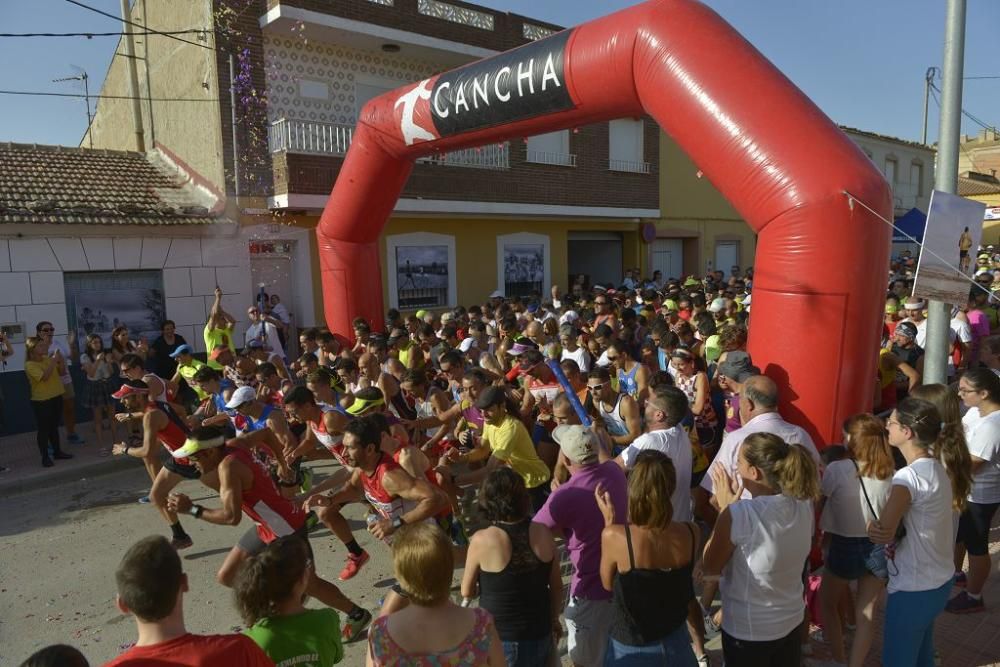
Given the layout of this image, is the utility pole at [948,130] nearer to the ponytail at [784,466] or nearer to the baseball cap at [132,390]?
the ponytail at [784,466]

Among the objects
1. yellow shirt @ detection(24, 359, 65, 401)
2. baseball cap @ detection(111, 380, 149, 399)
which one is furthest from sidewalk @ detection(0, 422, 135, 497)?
baseball cap @ detection(111, 380, 149, 399)

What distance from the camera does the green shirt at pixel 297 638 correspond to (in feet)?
7.74

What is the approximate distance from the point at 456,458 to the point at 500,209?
9.73m

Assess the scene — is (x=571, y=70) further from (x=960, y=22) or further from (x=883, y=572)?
(x=883, y=572)

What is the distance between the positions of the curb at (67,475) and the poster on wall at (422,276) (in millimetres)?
6727

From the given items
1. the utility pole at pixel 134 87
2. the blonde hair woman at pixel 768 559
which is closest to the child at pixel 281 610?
the blonde hair woman at pixel 768 559

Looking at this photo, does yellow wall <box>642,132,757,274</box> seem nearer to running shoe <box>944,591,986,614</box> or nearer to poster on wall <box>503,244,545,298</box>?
poster on wall <box>503,244,545,298</box>

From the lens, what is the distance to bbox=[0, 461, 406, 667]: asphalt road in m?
4.26

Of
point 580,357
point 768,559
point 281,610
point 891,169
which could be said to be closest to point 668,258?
point 580,357

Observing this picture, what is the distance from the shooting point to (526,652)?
2.74m

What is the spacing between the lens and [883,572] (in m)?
3.17

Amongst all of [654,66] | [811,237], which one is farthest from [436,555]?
[654,66]

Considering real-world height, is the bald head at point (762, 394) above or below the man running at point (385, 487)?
above

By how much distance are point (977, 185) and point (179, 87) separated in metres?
37.2
